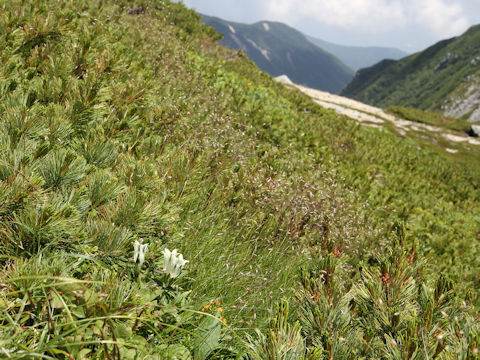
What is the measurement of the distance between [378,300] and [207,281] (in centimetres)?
127

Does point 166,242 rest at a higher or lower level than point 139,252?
lower

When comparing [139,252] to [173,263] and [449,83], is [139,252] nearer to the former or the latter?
[173,263]

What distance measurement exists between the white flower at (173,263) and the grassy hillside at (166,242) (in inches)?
0.4

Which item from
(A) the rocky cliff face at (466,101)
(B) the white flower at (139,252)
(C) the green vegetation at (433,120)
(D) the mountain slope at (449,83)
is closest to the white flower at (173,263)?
(B) the white flower at (139,252)

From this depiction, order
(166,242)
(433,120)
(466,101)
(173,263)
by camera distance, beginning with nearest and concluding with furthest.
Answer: (173,263), (166,242), (433,120), (466,101)

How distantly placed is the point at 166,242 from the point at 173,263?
19.4 inches

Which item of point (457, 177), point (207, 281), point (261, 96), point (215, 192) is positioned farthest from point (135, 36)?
point (457, 177)

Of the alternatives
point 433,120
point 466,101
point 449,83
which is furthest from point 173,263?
point 449,83

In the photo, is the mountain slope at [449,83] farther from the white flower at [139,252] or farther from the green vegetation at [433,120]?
the white flower at [139,252]

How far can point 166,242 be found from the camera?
8.05 ft

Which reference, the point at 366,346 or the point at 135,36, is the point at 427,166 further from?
the point at 366,346

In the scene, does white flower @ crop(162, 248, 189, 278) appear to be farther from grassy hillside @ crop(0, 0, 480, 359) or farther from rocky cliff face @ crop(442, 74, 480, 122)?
rocky cliff face @ crop(442, 74, 480, 122)

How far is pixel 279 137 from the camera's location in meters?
7.22

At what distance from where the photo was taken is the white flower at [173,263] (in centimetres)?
197
